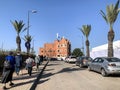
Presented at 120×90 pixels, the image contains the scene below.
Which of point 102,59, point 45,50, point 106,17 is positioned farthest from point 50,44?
point 102,59

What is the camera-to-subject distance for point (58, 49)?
159 meters

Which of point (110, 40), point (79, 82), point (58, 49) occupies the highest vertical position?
point (58, 49)

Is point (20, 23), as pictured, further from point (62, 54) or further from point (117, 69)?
point (62, 54)

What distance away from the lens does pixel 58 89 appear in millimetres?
13086

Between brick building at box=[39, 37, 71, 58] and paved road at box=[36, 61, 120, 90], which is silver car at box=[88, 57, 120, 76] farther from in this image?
brick building at box=[39, 37, 71, 58]

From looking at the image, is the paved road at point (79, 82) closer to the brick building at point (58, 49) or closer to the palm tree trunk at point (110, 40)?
the palm tree trunk at point (110, 40)

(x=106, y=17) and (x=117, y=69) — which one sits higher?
(x=106, y=17)

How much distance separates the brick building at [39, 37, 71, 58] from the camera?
511ft

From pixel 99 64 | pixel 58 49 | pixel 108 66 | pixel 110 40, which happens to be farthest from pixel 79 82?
pixel 58 49

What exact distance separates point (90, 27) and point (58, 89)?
5140cm

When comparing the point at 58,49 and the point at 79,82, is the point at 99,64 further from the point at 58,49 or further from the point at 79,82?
the point at 58,49

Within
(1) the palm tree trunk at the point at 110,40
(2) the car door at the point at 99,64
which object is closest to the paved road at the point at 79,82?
(2) the car door at the point at 99,64

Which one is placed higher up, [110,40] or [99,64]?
[110,40]

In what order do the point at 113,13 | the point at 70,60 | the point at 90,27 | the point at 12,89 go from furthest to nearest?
1. the point at 90,27
2. the point at 70,60
3. the point at 113,13
4. the point at 12,89
